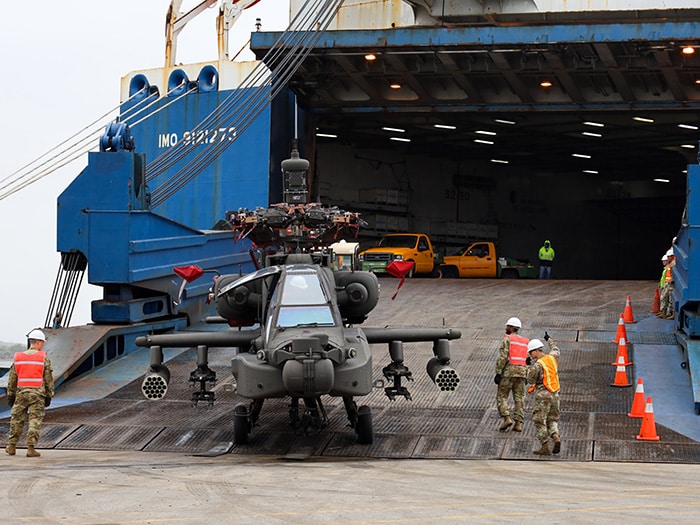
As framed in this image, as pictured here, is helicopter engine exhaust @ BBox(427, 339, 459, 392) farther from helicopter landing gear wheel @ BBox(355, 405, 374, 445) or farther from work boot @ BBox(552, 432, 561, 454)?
work boot @ BBox(552, 432, 561, 454)

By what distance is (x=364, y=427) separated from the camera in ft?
47.7

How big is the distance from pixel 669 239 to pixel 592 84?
33.7m

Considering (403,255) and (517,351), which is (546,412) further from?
(403,255)

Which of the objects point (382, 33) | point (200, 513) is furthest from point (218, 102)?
point (200, 513)

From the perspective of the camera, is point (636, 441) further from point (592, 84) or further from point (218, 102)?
point (218, 102)

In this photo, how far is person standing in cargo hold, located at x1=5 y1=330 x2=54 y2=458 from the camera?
1432 cm

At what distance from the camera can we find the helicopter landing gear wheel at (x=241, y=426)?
577 inches

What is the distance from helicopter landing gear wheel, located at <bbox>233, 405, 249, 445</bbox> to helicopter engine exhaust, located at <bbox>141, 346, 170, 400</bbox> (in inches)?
42.0

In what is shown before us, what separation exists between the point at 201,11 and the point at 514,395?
23.0 m

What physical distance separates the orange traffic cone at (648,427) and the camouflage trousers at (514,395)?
63.7 inches

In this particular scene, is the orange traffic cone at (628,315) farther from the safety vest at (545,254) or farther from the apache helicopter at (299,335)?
the safety vest at (545,254)

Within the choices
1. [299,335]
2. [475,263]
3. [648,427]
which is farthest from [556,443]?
[475,263]

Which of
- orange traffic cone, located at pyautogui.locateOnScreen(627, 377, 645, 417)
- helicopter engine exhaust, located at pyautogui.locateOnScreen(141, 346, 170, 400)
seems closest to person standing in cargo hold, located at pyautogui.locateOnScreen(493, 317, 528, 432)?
orange traffic cone, located at pyautogui.locateOnScreen(627, 377, 645, 417)

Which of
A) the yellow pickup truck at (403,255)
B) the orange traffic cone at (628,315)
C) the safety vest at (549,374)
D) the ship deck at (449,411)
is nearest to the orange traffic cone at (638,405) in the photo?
the ship deck at (449,411)
